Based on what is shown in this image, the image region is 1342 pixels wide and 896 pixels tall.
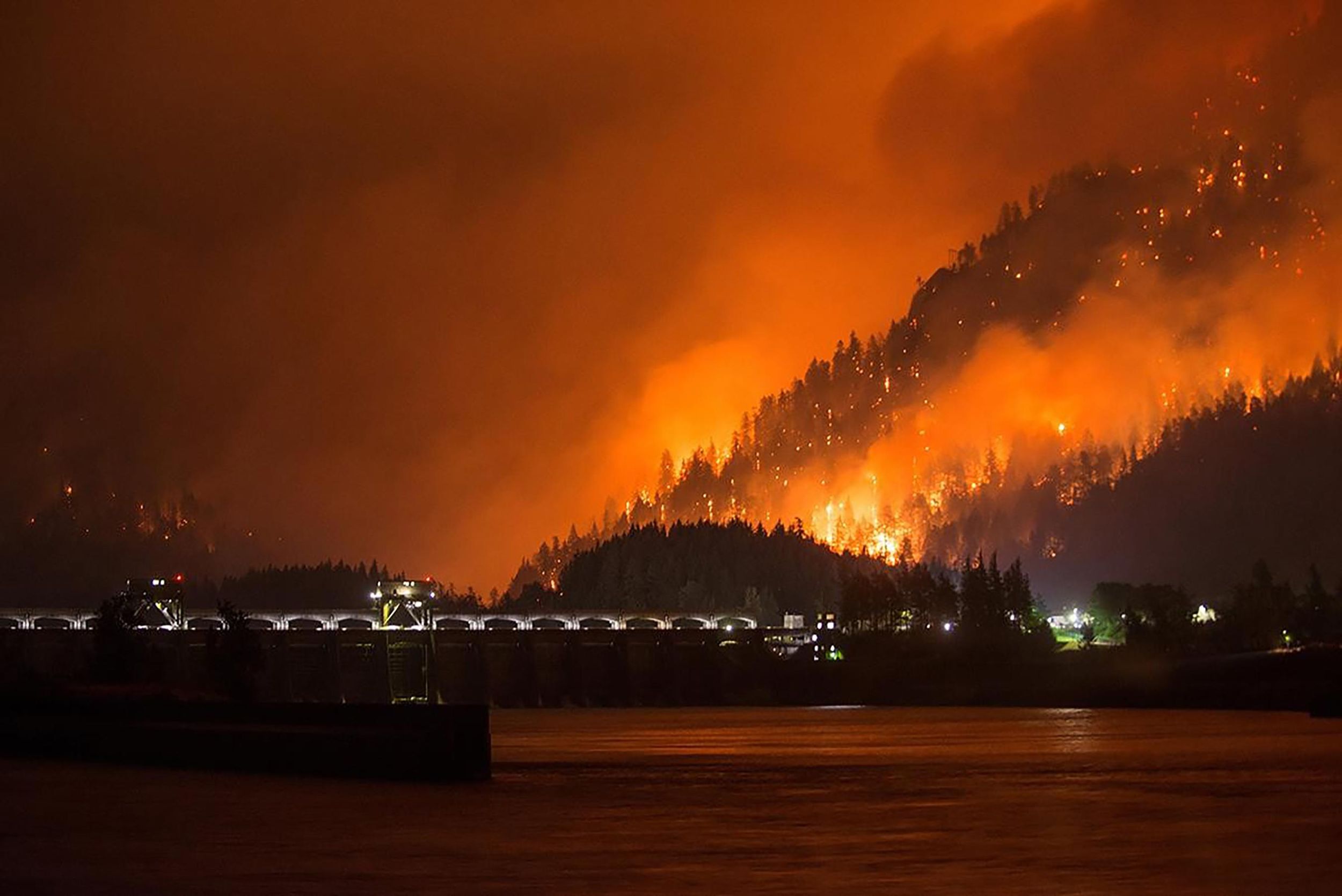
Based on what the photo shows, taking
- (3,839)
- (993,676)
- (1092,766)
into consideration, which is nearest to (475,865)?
(3,839)

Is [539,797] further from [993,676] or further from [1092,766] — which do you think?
[993,676]

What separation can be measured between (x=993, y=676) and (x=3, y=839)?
586 ft

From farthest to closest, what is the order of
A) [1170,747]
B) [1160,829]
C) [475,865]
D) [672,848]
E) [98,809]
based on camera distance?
1. [1170,747]
2. [98,809]
3. [1160,829]
4. [672,848]
5. [475,865]

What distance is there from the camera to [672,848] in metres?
22.3

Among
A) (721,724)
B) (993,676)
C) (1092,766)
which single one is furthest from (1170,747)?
(993,676)

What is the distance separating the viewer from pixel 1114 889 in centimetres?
1791

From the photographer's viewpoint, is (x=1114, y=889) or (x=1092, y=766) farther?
(x=1092, y=766)

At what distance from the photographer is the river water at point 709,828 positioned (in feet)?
62.3

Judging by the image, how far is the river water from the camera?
747 inches

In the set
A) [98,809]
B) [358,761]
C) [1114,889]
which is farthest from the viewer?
[358,761]

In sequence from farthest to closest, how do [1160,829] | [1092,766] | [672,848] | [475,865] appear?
[1092,766] → [1160,829] → [672,848] → [475,865]

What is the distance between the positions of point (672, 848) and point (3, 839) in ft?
28.7

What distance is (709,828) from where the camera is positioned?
25.3 m

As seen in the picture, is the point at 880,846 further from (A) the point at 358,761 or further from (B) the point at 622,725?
(B) the point at 622,725
